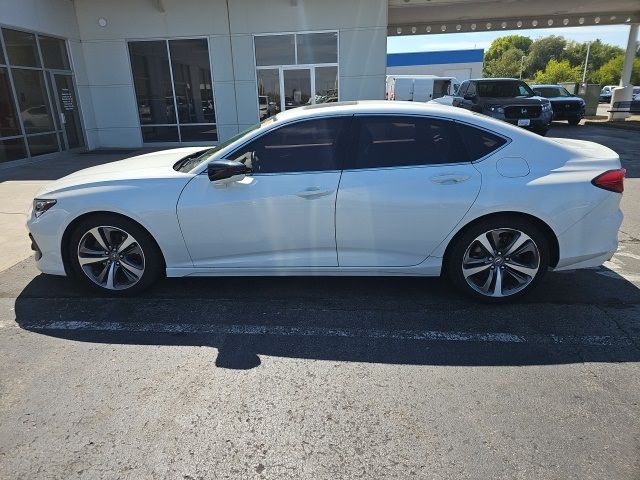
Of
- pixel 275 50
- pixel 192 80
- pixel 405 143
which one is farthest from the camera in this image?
pixel 192 80

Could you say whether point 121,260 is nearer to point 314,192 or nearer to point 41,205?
point 41,205

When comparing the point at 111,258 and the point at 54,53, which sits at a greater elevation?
the point at 54,53

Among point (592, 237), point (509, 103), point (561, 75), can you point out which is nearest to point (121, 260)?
point (592, 237)

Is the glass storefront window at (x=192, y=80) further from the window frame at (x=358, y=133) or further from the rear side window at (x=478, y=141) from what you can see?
the rear side window at (x=478, y=141)

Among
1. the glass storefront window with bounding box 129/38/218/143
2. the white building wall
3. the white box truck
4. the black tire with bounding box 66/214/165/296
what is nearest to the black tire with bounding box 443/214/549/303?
the black tire with bounding box 66/214/165/296

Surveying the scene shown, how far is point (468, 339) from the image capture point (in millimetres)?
3328

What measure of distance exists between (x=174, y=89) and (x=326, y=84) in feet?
15.7

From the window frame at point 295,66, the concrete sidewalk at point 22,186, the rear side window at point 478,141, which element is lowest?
the concrete sidewalk at point 22,186

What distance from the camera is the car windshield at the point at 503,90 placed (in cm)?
1450

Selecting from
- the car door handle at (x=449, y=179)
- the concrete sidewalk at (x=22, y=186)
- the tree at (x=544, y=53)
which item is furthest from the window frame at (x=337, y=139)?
the tree at (x=544, y=53)

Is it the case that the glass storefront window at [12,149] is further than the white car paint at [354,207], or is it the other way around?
the glass storefront window at [12,149]

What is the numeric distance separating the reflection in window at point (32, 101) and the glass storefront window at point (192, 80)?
11.9 feet

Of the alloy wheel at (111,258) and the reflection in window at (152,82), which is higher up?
the reflection in window at (152,82)

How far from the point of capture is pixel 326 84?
45.4 feet
